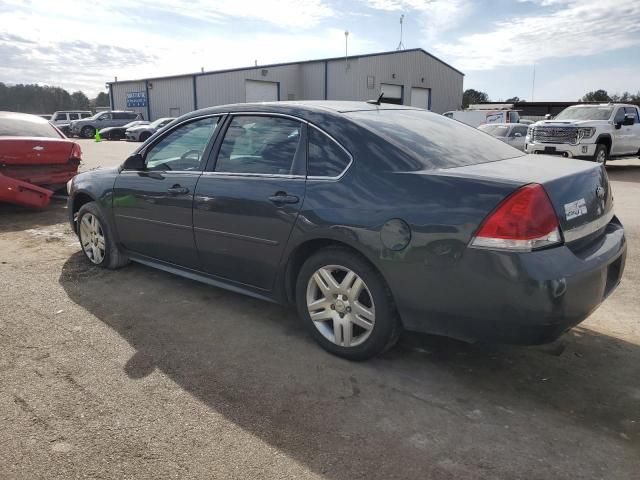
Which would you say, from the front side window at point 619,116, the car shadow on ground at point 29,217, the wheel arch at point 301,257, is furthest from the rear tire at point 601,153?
the wheel arch at point 301,257

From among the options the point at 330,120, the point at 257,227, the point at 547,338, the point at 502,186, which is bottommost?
the point at 547,338

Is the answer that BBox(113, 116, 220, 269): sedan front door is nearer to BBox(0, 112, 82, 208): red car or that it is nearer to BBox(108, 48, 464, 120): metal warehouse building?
BBox(0, 112, 82, 208): red car

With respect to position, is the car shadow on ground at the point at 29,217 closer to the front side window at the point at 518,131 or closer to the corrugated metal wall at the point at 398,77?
the front side window at the point at 518,131

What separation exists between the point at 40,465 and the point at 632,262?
213 inches

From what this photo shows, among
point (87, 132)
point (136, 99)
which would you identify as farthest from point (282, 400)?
point (136, 99)

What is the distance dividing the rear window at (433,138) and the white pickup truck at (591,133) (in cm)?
1162

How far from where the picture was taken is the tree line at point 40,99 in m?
79.1

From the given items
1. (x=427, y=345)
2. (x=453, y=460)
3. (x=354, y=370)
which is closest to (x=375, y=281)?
(x=354, y=370)

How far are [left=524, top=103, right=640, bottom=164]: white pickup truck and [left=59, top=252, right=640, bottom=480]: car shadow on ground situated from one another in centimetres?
1190

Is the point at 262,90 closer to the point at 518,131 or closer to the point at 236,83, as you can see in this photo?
the point at 236,83

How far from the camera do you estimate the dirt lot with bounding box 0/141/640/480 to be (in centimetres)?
230

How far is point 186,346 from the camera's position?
3.44m

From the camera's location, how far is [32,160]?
7.45m

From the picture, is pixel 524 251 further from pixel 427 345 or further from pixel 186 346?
pixel 186 346
